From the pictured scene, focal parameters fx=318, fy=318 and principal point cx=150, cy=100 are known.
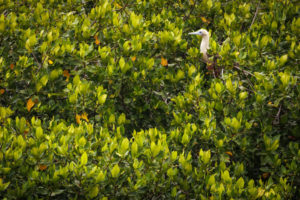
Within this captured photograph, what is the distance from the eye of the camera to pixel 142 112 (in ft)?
13.8

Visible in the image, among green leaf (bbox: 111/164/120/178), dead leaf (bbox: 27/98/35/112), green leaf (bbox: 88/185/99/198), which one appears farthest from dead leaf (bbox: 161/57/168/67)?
green leaf (bbox: 88/185/99/198)

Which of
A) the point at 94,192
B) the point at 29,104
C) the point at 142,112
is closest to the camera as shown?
the point at 94,192

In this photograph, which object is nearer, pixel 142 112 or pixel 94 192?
pixel 94 192

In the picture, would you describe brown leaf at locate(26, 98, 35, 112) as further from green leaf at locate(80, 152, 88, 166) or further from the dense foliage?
green leaf at locate(80, 152, 88, 166)

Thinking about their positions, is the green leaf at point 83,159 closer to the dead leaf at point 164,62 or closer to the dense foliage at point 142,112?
the dense foliage at point 142,112

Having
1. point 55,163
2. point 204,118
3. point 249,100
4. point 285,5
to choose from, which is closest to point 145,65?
point 204,118

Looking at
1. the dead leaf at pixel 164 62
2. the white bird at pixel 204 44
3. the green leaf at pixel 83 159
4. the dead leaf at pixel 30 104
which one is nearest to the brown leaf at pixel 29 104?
the dead leaf at pixel 30 104

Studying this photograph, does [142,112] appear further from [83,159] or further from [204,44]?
[83,159]

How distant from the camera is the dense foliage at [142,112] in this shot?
2.87m

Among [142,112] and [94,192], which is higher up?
[94,192]

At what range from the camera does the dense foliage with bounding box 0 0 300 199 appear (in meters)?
2.87

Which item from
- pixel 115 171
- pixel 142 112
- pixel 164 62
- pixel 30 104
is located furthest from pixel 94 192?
pixel 164 62

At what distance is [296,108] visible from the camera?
3.40 m

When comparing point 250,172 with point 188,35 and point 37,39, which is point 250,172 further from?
point 37,39
